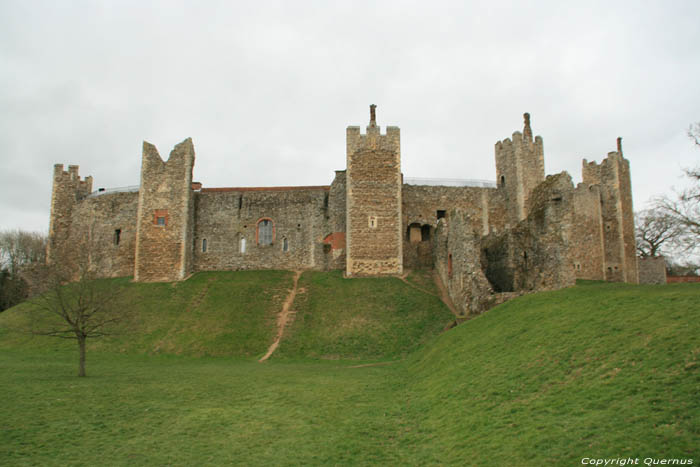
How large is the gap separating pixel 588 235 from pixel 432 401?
31321 mm

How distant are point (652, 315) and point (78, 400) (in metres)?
13.4

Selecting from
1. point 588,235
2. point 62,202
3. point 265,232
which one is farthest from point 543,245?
Result: point 62,202

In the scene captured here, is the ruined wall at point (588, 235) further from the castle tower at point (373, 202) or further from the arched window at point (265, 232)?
the arched window at point (265, 232)

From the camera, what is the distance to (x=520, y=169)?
124 feet

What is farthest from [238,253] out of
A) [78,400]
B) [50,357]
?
[78,400]

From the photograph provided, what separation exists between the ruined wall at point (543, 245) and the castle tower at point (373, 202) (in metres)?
8.78

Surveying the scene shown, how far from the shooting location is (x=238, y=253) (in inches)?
1459

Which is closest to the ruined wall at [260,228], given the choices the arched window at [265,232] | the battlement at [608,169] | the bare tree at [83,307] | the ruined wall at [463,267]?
the arched window at [265,232]

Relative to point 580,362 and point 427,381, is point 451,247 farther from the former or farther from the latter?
point 580,362

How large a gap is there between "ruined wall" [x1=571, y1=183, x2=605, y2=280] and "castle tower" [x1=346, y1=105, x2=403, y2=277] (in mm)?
14275

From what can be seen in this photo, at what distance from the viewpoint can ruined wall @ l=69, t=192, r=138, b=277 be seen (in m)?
37.8

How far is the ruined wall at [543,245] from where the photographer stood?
20781 millimetres

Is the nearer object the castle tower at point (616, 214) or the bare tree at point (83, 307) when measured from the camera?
the bare tree at point (83, 307)

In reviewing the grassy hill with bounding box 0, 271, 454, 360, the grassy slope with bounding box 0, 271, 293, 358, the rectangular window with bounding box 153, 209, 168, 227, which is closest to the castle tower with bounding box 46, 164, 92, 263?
the grassy hill with bounding box 0, 271, 454, 360
